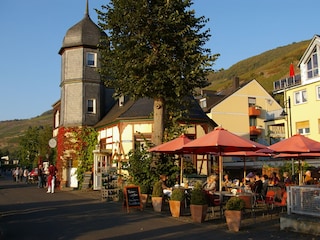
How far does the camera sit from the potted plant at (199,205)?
37.0 ft

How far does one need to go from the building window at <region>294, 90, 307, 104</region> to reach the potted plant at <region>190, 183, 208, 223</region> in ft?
107

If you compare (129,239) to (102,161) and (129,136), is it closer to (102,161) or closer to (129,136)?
(129,136)

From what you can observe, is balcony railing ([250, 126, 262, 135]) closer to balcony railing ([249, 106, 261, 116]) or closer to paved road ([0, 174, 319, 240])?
balcony railing ([249, 106, 261, 116])

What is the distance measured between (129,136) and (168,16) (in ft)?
32.7

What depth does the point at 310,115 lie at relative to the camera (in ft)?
130

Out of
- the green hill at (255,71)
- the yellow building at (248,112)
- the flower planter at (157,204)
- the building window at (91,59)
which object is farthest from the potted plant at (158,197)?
the green hill at (255,71)

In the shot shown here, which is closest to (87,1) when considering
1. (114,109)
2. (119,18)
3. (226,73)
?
(114,109)

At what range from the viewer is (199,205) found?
444 inches

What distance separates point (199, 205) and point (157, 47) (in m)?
7.37

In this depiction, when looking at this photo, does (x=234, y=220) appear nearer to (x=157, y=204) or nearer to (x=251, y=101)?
(x=157, y=204)

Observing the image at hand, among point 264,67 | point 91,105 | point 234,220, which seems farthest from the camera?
point 264,67

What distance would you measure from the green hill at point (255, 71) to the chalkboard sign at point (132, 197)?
360 feet

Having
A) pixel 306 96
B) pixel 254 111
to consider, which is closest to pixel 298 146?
pixel 306 96

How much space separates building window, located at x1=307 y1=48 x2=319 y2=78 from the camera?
38562 mm
